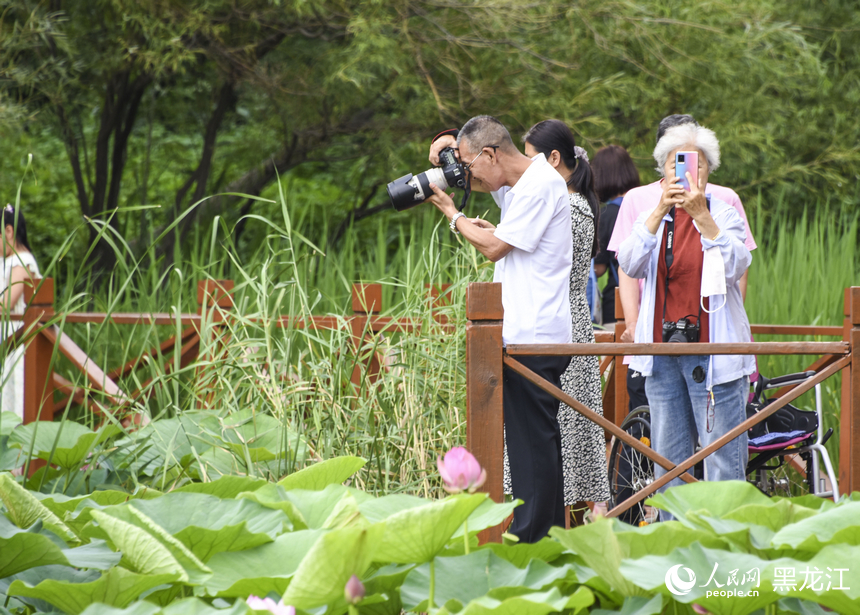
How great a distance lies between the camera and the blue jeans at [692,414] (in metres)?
2.39

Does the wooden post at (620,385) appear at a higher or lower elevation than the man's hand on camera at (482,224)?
lower

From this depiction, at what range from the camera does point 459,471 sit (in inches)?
39.6

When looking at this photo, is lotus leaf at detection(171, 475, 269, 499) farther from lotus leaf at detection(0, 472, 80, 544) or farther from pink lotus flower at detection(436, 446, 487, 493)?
pink lotus flower at detection(436, 446, 487, 493)

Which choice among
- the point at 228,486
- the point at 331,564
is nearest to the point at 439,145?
the point at 228,486

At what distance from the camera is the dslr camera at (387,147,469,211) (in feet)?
8.39

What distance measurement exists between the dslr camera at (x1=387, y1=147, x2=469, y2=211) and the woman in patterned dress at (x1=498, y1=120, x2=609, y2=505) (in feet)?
1.25

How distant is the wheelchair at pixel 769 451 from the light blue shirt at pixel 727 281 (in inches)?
12.9

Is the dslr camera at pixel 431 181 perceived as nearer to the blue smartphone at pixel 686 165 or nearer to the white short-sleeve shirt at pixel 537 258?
the white short-sleeve shirt at pixel 537 258

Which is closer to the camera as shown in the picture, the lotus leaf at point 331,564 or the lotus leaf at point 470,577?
the lotus leaf at point 331,564

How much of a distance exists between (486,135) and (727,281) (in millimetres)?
807

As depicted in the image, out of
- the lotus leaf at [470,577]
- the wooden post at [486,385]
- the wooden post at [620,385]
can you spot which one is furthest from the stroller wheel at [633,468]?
the lotus leaf at [470,577]

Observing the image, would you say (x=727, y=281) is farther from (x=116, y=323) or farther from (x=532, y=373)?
(x=116, y=323)

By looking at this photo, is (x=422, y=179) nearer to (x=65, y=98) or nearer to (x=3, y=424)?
(x=3, y=424)

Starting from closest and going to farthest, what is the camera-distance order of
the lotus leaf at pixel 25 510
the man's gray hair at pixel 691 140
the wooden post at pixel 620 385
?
the lotus leaf at pixel 25 510, the man's gray hair at pixel 691 140, the wooden post at pixel 620 385
